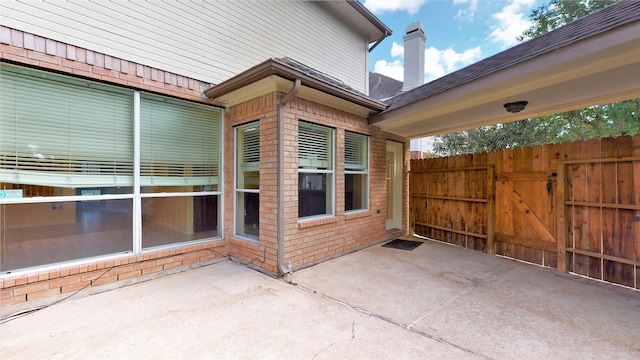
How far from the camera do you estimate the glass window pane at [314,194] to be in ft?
15.1

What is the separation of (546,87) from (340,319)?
171 inches

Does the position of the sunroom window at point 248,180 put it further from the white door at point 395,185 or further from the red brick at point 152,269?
A: the white door at point 395,185

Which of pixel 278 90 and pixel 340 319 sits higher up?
pixel 278 90

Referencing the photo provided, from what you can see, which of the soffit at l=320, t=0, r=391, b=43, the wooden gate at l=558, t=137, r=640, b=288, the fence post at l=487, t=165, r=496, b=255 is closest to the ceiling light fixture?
the wooden gate at l=558, t=137, r=640, b=288

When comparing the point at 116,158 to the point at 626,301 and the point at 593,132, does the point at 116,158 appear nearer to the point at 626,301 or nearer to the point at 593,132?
the point at 626,301

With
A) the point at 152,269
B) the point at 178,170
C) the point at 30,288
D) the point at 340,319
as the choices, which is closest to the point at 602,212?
the point at 340,319

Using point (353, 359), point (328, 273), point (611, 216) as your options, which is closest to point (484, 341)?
point (353, 359)

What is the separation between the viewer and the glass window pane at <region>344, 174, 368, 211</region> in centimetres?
550

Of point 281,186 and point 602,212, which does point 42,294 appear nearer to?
point 281,186

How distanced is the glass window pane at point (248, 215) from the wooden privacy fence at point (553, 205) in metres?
4.55

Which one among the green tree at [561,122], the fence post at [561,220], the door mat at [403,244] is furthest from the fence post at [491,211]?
the green tree at [561,122]

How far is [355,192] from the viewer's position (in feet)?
18.8

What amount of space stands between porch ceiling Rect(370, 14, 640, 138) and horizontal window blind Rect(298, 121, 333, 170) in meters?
1.38

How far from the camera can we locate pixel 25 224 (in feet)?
10.4
